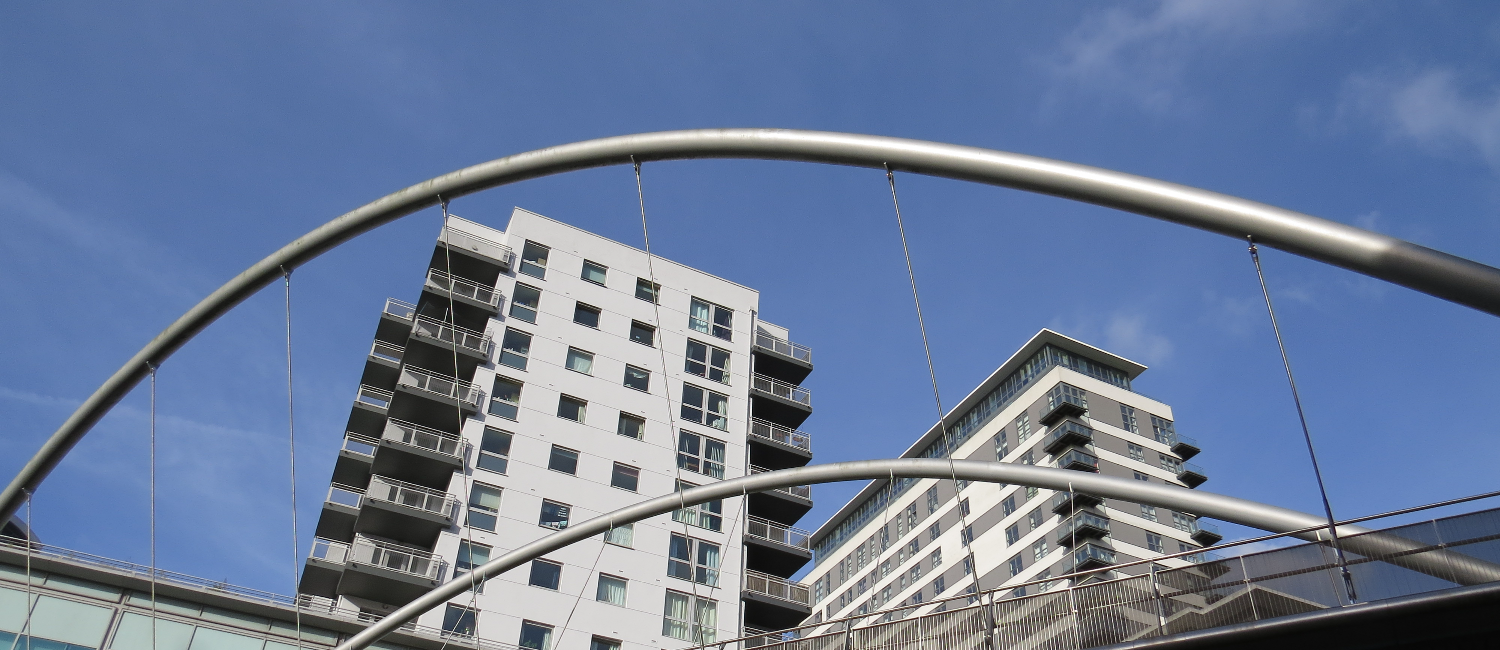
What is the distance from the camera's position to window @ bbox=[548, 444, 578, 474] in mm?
43688

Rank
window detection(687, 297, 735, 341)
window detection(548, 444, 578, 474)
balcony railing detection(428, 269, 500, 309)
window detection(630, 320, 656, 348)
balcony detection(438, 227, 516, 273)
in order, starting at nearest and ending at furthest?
window detection(548, 444, 578, 474), balcony railing detection(428, 269, 500, 309), balcony detection(438, 227, 516, 273), window detection(630, 320, 656, 348), window detection(687, 297, 735, 341)

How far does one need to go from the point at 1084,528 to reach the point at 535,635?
151 ft

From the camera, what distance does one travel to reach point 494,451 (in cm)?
4306

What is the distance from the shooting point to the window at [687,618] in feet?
136

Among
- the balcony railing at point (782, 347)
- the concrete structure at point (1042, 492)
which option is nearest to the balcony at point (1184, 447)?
the concrete structure at point (1042, 492)

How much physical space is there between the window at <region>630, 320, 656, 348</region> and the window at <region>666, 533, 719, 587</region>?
943 centimetres

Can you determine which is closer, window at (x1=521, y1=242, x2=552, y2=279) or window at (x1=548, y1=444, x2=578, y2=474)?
window at (x1=548, y1=444, x2=578, y2=474)

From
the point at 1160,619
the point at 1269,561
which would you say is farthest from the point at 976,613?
the point at 1269,561

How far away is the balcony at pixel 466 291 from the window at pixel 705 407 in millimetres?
9004

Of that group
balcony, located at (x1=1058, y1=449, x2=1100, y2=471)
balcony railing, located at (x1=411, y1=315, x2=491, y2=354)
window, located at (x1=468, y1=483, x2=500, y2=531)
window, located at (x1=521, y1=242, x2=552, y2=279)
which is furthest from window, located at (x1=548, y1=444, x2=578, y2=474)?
balcony, located at (x1=1058, y1=449, x2=1100, y2=471)

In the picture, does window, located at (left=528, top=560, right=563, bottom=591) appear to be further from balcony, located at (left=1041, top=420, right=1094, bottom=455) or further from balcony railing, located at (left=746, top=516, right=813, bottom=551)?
balcony, located at (left=1041, top=420, right=1094, bottom=455)

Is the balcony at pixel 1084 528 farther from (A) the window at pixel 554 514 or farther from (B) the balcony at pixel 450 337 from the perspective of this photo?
(B) the balcony at pixel 450 337

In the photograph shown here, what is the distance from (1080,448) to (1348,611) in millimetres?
68858

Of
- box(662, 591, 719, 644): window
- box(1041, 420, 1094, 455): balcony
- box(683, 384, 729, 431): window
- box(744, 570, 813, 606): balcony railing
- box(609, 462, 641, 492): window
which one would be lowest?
box(662, 591, 719, 644): window
